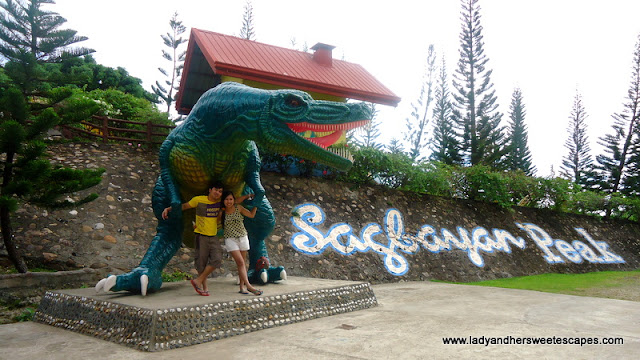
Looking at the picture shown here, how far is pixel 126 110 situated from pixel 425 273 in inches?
316

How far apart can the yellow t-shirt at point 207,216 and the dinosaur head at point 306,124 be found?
0.58 m

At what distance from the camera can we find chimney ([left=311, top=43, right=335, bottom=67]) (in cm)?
932

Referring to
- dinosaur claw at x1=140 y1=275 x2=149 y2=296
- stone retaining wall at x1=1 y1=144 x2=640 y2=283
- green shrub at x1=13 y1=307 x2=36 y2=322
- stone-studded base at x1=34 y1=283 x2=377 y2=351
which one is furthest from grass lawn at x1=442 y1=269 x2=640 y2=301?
green shrub at x1=13 y1=307 x2=36 y2=322

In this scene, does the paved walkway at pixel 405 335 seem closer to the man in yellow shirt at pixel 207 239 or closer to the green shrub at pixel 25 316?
the green shrub at pixel 25 316

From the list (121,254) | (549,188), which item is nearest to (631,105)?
(549,188)

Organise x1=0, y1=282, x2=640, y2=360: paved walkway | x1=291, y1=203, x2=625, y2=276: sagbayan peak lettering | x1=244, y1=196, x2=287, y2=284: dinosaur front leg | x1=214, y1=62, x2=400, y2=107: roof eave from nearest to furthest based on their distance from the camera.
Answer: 1. x1=0, y1=282, x2=640, y2=360: paved walkway
2. x1=244, y1=196, x2=287, y2=284: dinosaur front leg
3. x1=291, y1=203, x2=625, y2=276: sagbayan peak lettering
4. x1=214, y1=62, x2=400, y2=107: roof eave

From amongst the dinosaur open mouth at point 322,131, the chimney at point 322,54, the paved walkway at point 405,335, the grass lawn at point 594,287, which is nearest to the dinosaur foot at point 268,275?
the paved walkway at point 405,335

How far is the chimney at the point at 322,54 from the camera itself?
9320 millimetres

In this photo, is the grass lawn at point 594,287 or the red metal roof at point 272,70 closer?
the grass lawn at point 594,287

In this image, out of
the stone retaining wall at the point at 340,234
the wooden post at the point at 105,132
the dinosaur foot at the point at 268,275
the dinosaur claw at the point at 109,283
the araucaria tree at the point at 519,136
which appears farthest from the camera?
the araucaria tree at the point at 519,136

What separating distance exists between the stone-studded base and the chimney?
675cm

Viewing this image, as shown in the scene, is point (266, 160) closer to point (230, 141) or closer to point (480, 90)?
point (230, 141)

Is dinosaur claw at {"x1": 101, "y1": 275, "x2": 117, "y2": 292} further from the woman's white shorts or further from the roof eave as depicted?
the roof eave

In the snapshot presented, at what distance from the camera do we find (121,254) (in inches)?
198
